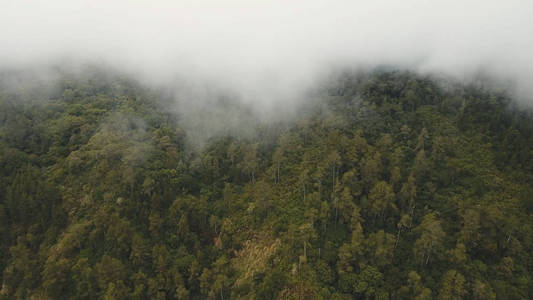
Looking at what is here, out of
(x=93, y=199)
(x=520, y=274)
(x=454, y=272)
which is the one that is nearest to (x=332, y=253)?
(x=454, y=272)


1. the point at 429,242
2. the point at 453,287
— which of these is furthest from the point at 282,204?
the point at 453,287

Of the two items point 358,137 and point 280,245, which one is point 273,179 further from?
point 358,137

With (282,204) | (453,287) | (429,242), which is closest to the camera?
(453,287)

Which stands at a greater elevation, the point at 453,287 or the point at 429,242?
the point at 429,242

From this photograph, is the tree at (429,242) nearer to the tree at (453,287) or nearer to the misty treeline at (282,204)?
the misty treeline at (282,204)

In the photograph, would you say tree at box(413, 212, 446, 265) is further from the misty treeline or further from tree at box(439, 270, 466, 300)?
tree at box(439, 270, 466, 300)

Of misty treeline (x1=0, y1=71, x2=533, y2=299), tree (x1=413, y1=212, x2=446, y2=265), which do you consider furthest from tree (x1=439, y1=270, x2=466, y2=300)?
tree (x1=413, y1=212, x2=446, y2=265)

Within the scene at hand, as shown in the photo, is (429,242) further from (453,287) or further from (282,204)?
(282,204)

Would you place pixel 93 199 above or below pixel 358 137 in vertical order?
below
